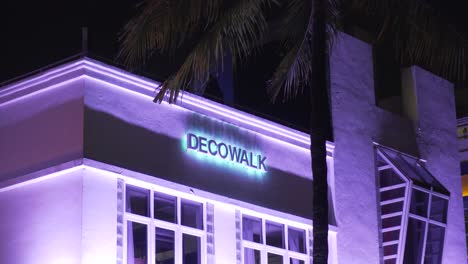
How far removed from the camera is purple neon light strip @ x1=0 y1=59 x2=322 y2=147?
64.2 feet

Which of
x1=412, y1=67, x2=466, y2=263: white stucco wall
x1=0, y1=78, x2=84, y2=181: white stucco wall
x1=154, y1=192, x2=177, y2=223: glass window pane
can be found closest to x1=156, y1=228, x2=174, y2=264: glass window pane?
x1=154, y1=192, x2=177, y2=223: glass window pane

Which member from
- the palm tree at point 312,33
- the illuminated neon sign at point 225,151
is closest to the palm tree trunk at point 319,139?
the palm tree at point 312,33

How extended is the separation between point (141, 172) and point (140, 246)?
61.5 inches

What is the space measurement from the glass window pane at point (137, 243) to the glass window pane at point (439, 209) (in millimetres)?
11239

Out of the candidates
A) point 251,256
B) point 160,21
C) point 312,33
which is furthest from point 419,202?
point 160,21

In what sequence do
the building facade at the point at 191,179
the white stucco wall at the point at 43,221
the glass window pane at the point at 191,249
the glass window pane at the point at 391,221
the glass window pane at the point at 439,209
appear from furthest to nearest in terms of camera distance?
the glass window pane at the point at 439,209
the glass window pane at the point at 391,221
the glass window pane at the point at 191,249
the building facade at the point at 191,179
the white stucco wall at the point at 43,221

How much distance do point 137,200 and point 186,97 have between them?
2.95 meters

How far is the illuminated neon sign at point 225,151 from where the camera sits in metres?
21.6

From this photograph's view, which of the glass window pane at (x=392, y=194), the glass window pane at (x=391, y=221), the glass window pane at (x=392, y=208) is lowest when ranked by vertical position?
the glass window pane at (x=391, y=221)

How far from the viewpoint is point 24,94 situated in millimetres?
20094

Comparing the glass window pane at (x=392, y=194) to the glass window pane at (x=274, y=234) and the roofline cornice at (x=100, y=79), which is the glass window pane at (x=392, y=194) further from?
the roofline cornice at (x=100, y=79)

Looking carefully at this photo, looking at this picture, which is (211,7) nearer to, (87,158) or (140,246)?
(87,158)

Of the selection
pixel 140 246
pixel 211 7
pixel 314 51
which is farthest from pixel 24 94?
pixel 314 51

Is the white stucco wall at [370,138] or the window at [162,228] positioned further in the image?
the white stucco wall at [370,138]
